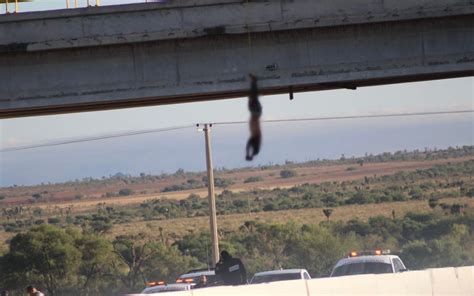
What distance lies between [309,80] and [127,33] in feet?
12.4

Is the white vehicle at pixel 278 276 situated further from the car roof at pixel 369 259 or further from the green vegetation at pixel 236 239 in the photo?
the green vegetation at pixel 236 239

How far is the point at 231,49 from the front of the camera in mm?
23016

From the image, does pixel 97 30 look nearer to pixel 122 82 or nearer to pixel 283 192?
pixel 122 82

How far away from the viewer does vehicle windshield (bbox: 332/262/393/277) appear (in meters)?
28.5

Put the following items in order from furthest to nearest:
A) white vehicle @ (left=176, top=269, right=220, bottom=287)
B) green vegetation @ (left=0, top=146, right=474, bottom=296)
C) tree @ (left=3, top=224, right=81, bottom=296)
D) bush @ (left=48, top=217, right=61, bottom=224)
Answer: bush @ (left=48, top=217, right=61, bottom=224), green vegetation @ (left=0, top=146, right=474, bottom=296), tree @ (left=3, top=224, right=81, bottom=296), white vehicle @ (left=176, top=269, right=220, bottom=287)

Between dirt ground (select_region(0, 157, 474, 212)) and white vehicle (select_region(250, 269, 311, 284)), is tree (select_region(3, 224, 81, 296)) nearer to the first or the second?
white vehicle (select_region(250, 269, 311, 284))

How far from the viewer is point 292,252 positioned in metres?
63.9

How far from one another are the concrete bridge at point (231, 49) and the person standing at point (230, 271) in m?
5.72

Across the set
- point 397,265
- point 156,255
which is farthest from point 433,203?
point 397,265

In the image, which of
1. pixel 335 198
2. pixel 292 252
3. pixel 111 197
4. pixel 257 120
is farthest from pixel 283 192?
pixel 257 120

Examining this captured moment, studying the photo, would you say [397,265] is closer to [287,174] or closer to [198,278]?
[198,278]

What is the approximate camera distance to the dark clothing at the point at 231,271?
27516 mm

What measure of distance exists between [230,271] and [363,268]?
347cm

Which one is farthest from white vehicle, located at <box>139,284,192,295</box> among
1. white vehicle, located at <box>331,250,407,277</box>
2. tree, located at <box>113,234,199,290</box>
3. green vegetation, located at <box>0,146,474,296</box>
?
tree, located at <box>113,234,199,290</box>
